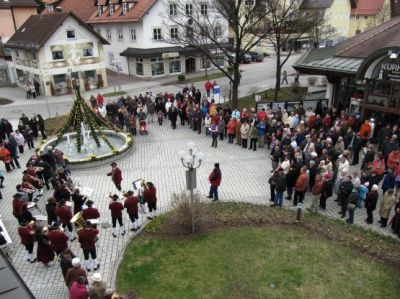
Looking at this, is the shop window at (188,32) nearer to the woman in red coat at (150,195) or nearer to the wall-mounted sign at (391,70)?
the wall-mounted sign at (391,70)

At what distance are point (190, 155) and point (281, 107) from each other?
12.3 m

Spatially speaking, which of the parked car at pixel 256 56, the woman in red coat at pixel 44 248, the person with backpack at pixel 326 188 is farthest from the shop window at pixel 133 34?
the woman in red coat at pixel 44 248

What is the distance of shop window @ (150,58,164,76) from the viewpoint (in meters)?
40.2

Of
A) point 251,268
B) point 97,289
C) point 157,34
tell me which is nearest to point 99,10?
point 157,34

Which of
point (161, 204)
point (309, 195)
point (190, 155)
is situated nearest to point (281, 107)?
point (309, 195)

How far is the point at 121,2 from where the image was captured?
135 ft

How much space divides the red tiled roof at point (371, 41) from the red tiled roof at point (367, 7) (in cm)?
4610

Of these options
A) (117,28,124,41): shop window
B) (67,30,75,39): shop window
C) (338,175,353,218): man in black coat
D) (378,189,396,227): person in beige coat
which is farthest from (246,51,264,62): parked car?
(378,189,396,227): person in beige coat

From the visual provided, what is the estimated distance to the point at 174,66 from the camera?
1650 inches

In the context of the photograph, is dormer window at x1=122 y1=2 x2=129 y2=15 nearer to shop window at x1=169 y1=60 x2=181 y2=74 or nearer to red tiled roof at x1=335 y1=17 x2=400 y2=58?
shop window at x1=169 y1=60 x2=181 y2=74

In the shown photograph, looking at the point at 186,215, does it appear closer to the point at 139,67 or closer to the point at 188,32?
the point at 188,32

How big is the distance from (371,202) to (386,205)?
429 mm

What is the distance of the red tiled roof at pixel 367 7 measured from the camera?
63000 mm

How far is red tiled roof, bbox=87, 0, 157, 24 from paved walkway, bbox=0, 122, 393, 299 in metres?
20.2
